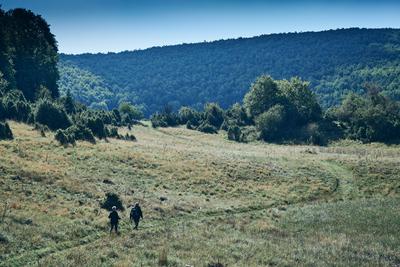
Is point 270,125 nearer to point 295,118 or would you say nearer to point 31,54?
point 295,118

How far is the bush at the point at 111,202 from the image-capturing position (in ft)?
121

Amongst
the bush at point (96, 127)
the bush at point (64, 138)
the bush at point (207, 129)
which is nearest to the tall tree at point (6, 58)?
the bush at point (96, 127)

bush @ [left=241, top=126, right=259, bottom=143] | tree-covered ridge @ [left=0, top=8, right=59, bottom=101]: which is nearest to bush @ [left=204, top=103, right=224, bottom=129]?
bush @ [left=241, top=126, right=259, bottom=143]

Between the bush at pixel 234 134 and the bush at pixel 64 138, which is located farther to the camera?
the bush at pixel 234 134

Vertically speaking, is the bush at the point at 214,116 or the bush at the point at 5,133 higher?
the bush at the point at 5,133

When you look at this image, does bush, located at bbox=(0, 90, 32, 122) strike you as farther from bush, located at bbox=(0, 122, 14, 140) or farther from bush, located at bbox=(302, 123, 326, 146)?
bush, located at bbox=(302, 123, 326, 146)

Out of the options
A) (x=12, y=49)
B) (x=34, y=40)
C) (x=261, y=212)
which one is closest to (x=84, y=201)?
(x=261, y=212)

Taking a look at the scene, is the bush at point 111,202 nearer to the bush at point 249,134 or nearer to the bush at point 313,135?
the bush at point 249,134

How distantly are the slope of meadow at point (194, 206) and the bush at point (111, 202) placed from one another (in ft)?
2.77

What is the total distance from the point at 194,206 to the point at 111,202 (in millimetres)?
7285

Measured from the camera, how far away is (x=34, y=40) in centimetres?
9844

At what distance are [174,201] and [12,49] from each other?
202 feet

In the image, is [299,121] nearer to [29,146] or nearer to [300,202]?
[300,202]

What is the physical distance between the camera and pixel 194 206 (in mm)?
40750
